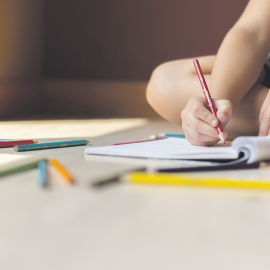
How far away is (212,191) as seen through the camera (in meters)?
0.34

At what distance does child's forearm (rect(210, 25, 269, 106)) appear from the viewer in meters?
0.68

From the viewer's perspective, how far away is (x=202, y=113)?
0.52 meters

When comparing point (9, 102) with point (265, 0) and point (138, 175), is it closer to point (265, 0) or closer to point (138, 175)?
point (265, 0)

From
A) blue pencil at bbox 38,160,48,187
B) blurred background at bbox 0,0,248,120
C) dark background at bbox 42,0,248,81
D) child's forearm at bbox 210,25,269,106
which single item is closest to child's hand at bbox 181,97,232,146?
child's forearm at bbox 210,25,269,106

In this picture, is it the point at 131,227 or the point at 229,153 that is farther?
the point at 229,153

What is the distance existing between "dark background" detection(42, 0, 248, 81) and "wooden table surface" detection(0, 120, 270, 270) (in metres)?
1.86

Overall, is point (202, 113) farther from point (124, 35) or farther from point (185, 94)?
point (124, 35)

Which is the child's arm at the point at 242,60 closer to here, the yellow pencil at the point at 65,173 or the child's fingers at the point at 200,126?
the child's fingers at the point at 200,126

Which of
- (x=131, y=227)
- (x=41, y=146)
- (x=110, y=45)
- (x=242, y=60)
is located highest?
(x=110, y=45)

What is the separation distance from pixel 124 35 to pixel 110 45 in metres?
0.11

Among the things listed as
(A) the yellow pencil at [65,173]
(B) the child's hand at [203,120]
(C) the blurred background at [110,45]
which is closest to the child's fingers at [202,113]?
(B) the child's hand at [203,120]

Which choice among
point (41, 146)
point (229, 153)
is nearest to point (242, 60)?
point (229, 153)

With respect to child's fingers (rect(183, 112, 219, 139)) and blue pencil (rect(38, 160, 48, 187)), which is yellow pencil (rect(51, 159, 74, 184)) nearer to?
blue pencil (rect(38, 160, 48, 187))

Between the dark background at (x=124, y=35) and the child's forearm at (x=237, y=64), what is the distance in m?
1.37
